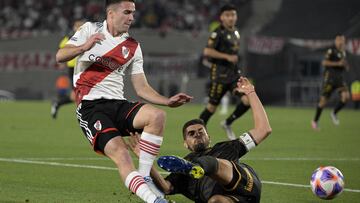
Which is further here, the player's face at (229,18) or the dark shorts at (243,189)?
the player's face at (229,18)

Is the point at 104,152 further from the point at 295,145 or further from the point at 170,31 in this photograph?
the point at 170,31

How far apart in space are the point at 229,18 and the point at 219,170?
947cm

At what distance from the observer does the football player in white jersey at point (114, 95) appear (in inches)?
296

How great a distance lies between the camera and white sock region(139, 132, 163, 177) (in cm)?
761

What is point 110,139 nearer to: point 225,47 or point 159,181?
point 159,181

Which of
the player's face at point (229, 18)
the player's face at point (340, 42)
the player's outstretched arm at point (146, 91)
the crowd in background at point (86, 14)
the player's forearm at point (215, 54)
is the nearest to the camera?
the player's outstretched arm at point (146, 91)

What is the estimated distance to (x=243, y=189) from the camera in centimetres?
754

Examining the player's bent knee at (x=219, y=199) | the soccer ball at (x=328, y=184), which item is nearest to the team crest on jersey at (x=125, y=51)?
the player's bent knee at (x=219, y=199)

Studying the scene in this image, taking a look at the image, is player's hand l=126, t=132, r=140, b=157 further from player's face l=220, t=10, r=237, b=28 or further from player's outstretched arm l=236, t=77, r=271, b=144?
player's face l=220, t=10, r=237, b=28

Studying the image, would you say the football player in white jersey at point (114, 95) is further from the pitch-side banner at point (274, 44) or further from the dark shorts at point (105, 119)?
the pitch-side banner at point (274, 44)

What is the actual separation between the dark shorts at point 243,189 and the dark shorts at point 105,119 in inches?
37.1

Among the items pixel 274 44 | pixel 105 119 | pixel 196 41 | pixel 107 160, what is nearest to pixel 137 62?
pixel 105 119

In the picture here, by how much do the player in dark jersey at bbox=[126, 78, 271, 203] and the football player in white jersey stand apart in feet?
1.29

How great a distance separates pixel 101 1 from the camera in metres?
41.1
